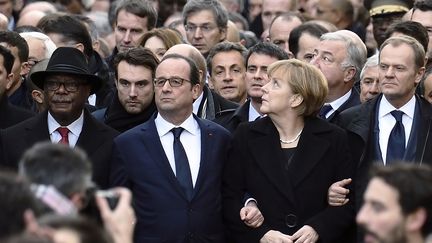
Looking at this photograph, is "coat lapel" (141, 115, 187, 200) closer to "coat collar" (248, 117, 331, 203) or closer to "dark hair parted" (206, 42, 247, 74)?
"coat collar" (248, 117, 331, 203)

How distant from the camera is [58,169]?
749 cm

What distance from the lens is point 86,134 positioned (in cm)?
1089

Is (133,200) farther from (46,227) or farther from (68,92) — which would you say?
(46,227)

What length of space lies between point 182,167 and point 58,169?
3.25 meters

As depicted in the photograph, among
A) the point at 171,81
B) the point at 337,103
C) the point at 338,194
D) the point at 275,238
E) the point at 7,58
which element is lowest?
the point at 275,238

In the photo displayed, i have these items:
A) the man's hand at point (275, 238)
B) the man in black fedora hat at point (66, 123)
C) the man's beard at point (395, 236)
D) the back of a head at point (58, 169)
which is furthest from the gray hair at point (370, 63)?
the back of a head at point (58, 169)

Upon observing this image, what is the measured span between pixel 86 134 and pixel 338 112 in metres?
2.24

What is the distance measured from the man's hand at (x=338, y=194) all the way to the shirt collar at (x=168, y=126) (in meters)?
1.17

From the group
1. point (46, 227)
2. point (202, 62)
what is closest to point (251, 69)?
point (202, 62)

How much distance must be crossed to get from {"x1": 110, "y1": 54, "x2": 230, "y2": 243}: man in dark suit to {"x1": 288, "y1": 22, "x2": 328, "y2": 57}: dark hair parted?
314 centimetres

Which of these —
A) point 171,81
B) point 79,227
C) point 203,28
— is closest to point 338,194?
point 171,81

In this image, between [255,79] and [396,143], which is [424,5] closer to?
[255,79]

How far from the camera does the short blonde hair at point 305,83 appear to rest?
10750mm

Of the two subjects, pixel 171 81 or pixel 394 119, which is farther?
pixel 171 81
